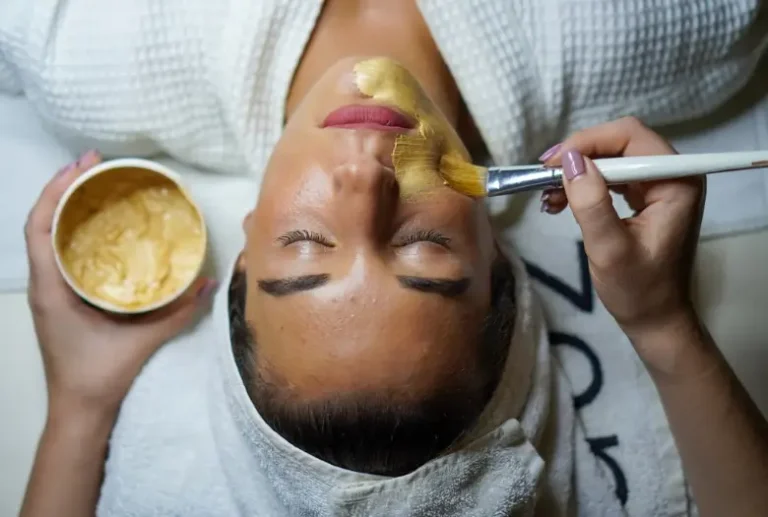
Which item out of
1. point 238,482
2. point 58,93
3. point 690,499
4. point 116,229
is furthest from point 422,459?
point 58,93

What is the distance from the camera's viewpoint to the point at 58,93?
908 mm

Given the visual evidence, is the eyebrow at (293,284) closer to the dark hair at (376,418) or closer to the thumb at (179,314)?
the dark hair at (376,418)

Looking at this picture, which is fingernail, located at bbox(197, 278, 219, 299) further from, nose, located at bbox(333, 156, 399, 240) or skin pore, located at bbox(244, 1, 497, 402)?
nose, located at bbox(333, 156, 399, 240)

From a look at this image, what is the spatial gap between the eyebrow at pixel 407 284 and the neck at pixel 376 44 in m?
0.24

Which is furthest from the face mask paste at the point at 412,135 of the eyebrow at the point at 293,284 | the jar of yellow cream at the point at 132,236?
the jar of yellow cream at the point at 132,236

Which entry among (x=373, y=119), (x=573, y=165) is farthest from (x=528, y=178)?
(x=373, y=119)

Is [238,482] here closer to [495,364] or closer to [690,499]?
[495,364]


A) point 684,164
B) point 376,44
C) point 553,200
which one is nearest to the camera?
point 684,164

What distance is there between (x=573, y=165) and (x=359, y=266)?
0.66 ft

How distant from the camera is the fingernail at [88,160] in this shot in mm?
926

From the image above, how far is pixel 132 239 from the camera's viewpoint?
37.2 inches

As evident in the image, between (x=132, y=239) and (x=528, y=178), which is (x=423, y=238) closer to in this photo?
(x=528, y=178)

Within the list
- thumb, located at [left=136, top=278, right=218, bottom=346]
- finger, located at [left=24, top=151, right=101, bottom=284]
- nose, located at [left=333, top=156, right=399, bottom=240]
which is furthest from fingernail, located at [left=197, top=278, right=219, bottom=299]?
nose, located at [left=333, top=156, right=399, bottom=240]

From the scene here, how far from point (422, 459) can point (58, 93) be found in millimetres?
598
